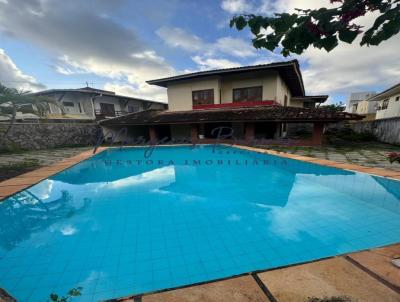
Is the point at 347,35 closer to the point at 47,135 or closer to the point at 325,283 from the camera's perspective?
the point at 325,283

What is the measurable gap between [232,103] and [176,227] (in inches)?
607

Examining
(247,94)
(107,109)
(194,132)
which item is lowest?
(194,132)

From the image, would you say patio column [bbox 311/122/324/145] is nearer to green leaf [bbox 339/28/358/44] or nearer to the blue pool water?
the blue pool water

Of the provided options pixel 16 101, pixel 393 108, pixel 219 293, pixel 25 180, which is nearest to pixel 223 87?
pixel 16 101

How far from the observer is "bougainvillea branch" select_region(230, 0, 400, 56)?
1.10 m

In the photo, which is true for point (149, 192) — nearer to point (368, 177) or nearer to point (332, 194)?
point (332, 194)

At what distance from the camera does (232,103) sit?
58.5 ft

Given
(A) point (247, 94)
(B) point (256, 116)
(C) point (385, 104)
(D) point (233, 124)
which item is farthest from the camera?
(C) point (385, 104)

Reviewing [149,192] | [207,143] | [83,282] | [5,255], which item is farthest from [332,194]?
[207,143]

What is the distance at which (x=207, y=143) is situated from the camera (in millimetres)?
16703

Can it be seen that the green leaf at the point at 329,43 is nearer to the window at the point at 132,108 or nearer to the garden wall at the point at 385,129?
the garden wall at the point at 385,129

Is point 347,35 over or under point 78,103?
under

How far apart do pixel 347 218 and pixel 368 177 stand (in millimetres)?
3189

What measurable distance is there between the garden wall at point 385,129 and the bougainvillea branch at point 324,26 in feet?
57.5
